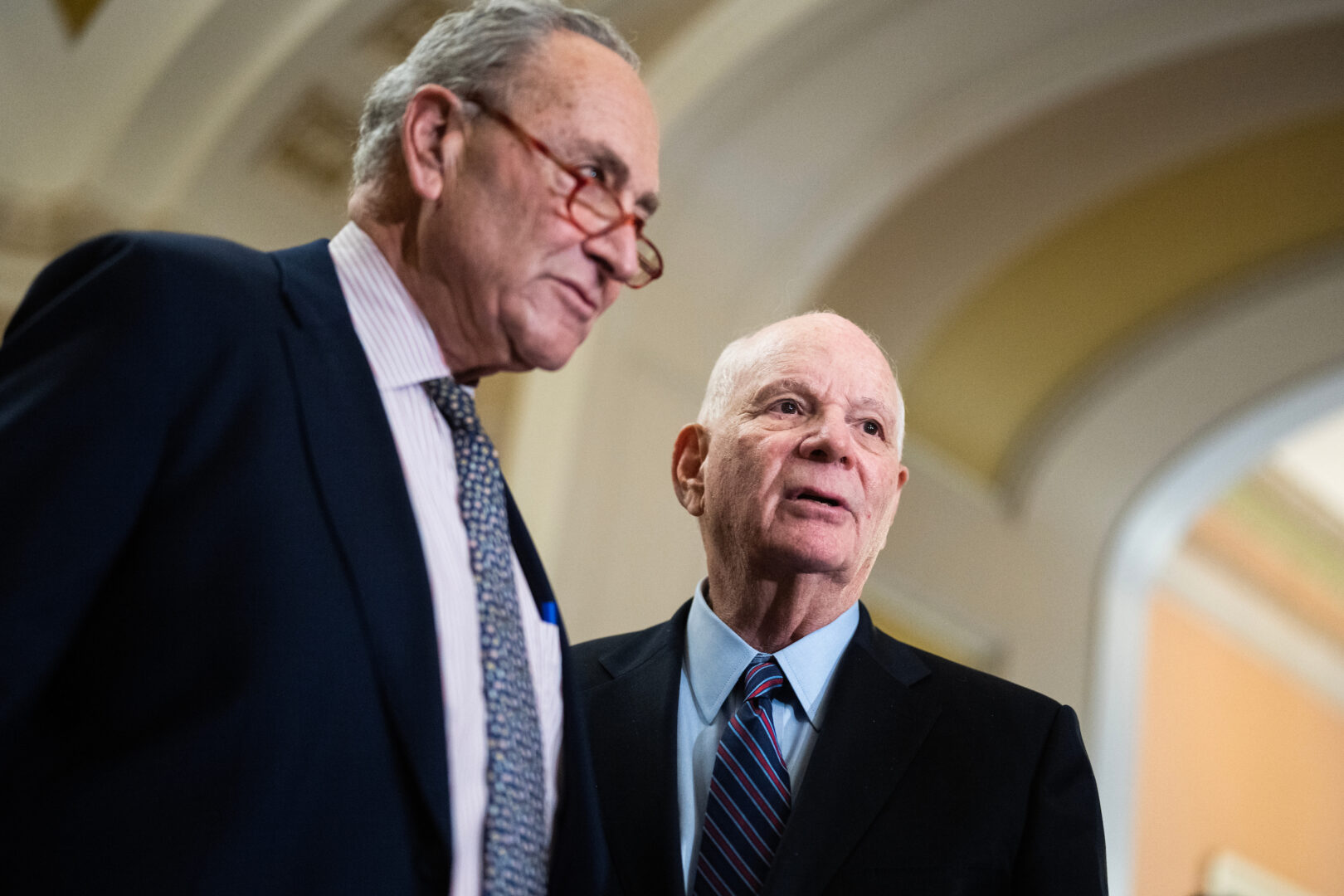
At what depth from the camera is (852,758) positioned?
206 centimetres

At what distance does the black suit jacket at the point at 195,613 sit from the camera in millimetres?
1273

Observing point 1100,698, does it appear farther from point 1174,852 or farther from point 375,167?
point 375,167

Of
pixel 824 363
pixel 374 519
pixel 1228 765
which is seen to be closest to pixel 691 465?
pixel 824 363

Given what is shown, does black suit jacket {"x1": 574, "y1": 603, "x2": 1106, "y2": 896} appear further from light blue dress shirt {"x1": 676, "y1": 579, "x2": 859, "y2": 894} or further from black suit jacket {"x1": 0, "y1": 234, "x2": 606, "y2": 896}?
black suit jacket {"x1": 0, "y1": 234, "x2": 606, "y2": 896}

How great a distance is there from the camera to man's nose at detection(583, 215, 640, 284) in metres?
1.68

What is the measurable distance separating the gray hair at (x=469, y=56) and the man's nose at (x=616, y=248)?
222mm

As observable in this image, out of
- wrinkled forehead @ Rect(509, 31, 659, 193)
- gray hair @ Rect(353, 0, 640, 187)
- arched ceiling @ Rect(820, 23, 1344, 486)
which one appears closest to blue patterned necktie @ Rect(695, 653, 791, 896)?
wrinkled forehead @ Rect(509, 31, 659, 193)

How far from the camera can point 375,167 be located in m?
1.81

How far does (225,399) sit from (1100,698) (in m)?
6.63

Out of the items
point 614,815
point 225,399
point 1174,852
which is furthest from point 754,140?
point 1174,852

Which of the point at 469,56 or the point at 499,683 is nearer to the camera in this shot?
the point at 499,683

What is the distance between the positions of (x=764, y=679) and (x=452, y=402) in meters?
0.79

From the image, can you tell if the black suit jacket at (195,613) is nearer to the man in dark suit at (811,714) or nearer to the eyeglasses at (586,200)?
the eyeglasses at (586,200)

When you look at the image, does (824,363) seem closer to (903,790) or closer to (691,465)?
(691,465)
